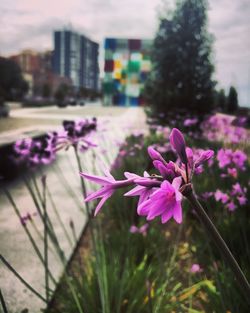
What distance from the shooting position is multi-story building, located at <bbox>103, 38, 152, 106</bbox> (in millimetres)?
74875

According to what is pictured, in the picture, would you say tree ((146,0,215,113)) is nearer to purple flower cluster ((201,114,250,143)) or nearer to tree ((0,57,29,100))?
purple flower cluster ((201,114,250,143))

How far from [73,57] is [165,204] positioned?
512 ft

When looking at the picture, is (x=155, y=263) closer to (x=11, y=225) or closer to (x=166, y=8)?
(x=11, y=225)

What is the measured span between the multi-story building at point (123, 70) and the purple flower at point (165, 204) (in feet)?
244

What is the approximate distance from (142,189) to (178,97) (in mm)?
8739

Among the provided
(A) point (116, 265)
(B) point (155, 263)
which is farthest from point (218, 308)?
(B) point (155, 263)

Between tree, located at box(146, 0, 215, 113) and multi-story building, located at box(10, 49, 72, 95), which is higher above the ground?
multi-story building, located at box(10, 49, 72, 95)

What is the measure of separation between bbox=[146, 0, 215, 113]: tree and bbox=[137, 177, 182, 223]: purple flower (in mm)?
8738

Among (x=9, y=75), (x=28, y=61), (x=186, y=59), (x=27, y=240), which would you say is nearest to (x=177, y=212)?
(x=27, y=240)

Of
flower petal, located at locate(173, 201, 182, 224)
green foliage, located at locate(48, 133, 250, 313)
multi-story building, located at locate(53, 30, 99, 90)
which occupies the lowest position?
green foliage, located at locate(48, 133, 250, 313)

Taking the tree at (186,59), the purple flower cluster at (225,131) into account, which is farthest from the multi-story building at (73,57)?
the purple flower cluster at (225,131)

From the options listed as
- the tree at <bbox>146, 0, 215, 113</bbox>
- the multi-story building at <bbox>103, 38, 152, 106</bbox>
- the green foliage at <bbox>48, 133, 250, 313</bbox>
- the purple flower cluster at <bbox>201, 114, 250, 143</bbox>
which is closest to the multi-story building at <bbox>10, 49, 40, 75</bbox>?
the multi-story building at <bbox>103, 38, 152, 106</bbox>

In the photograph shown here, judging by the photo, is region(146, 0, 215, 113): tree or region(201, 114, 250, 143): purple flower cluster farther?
region(146, 0, 215, 113): tree

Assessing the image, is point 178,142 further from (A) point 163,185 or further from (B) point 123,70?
(B) point 123,70
